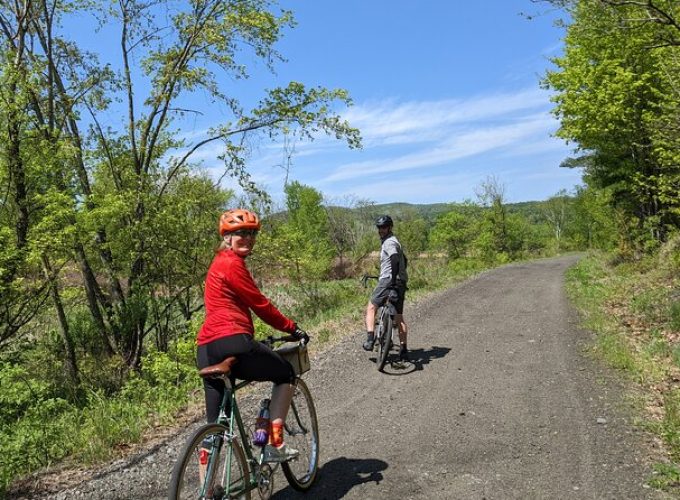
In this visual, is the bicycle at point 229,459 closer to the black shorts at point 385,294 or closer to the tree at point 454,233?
the black shorts at point 385,294

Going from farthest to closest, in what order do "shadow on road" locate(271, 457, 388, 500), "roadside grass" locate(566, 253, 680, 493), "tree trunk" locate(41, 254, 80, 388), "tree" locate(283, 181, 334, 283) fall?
"tree" locate(283, 181, 334, 283) < "tree trunk" locate(41, 254, 80, 388) < "roadside grass" locate(566, 253, 680, 493) < "shadow on road" locate(271, 457, 388, 500)

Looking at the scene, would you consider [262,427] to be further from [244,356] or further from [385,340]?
[385,340]

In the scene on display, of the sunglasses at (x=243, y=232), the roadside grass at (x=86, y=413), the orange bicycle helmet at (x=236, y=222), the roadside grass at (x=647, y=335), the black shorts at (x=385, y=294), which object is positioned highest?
the orange bicycle helmet at (x=236, y=222)

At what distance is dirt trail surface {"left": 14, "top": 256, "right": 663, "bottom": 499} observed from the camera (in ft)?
14.3

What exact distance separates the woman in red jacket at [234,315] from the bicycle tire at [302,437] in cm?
65

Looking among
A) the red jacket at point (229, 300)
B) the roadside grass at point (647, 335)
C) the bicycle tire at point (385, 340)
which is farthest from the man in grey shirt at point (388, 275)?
the red jacket at point (229, 300)

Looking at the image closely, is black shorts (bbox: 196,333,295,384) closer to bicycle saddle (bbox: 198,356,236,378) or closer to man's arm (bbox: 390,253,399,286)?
bicycle saddle (bbox: 198,356,236,378)

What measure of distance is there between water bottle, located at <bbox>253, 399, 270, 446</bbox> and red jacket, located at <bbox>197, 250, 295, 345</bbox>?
26.9 inches

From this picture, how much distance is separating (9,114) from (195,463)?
8.63m

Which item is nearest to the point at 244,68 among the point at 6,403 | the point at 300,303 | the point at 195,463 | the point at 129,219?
the point at 129,219

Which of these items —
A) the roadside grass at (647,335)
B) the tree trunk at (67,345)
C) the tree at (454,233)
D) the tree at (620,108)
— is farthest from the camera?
the tree at (454,233)

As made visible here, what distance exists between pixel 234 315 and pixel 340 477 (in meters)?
2.08

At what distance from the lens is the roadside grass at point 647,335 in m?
5.07

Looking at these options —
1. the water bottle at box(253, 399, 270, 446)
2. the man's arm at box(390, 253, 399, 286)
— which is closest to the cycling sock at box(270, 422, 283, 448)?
the water bottle at box(253, 399, 270, 446)
